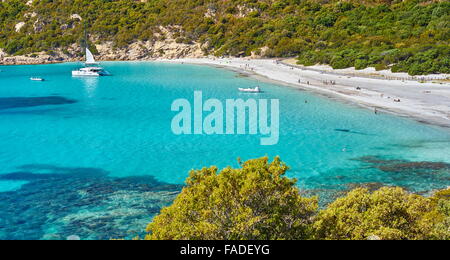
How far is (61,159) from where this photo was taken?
116ft

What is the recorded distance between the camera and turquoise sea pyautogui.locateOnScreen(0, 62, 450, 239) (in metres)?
24.0

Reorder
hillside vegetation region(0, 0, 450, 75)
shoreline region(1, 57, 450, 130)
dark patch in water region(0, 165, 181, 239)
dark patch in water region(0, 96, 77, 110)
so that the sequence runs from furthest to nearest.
Answer: 1. hillside vegetation region(0, 0, 450, 75)
2. dark patch in water region(0, 96, 77, 110)
3. shoreline region(1, 57, 450, 130)
4. dark patch in water region(0, 165, 181, 239)

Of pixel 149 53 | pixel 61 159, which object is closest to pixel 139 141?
pixel 61 159

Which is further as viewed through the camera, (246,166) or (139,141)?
(139,141)

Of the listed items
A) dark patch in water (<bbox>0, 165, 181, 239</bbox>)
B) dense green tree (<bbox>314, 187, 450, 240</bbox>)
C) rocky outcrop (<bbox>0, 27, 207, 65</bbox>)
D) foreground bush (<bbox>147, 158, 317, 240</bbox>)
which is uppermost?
rocky outcrop (<bbox>0, 27, 207, 65</bbox>)

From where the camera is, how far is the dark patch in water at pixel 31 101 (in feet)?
218

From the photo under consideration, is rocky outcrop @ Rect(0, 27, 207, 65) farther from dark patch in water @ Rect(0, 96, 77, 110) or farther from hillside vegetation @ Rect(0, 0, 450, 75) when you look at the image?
dark patch in water @ Rect(0, 96, 77, 110)

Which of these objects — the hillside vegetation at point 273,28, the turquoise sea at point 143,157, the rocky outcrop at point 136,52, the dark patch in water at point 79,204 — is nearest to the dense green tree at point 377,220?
the turquoise sea at point 143,157

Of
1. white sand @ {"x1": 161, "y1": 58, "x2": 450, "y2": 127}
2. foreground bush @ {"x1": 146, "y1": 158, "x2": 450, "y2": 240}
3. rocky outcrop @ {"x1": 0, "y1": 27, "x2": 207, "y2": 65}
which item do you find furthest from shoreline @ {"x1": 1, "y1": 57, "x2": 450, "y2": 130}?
rocky outcrop @ {"x1": 0, "y1": 27, "x2": 207, "y2": 65}

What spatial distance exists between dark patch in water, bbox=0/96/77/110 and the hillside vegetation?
64.5 metres

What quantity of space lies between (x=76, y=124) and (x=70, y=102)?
67.5 feet

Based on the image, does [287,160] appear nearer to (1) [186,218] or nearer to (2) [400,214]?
(2) [400,214]
